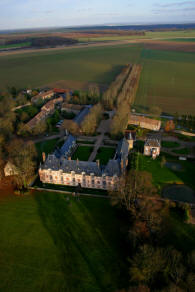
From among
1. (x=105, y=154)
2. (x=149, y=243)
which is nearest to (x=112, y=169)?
(x=105, y=154)

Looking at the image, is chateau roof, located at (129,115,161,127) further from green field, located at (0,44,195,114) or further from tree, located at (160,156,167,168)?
tree, located at (160,156,167,168)

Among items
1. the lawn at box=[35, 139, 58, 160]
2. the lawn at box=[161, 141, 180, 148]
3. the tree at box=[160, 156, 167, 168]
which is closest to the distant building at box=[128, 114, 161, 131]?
the lawn at box=[161, 141, 180, 148]

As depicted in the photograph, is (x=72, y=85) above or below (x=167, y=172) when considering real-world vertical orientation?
above

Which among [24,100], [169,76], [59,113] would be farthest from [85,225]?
[169,76]

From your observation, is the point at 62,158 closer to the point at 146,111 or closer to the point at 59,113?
the point at 59,113

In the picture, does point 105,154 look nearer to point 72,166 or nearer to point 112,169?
point 112,169
